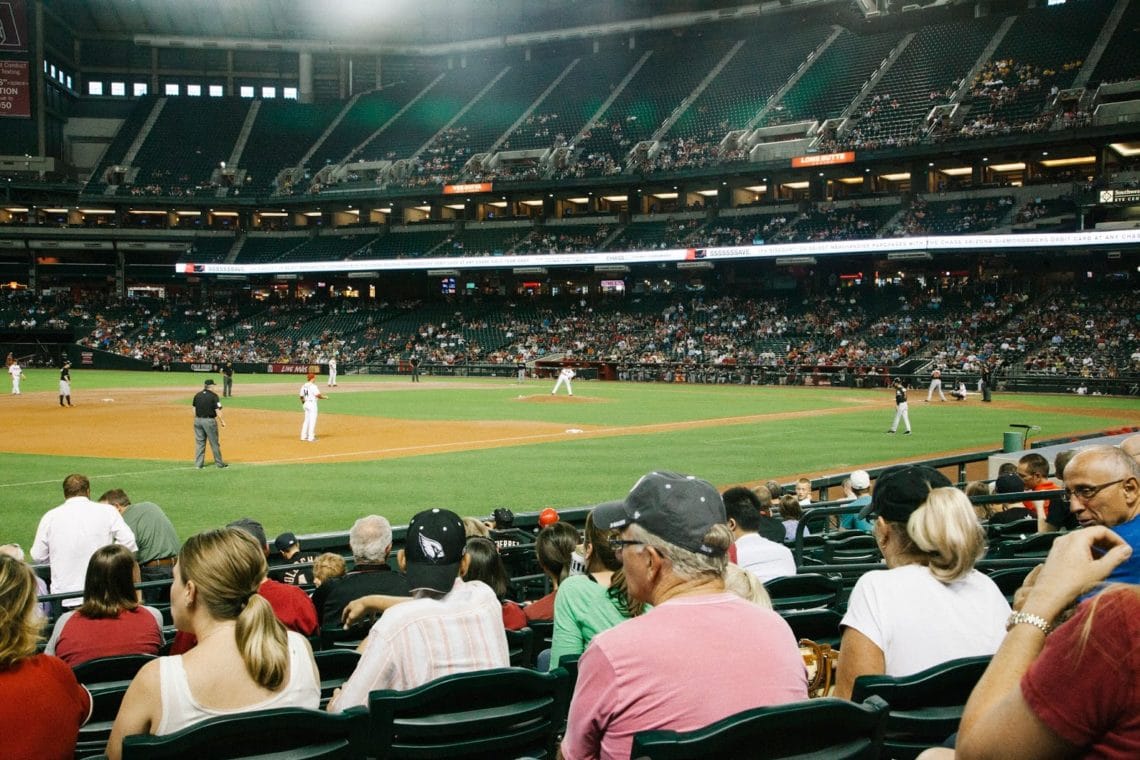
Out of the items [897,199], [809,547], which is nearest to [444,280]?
[897,199]

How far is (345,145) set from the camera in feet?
290

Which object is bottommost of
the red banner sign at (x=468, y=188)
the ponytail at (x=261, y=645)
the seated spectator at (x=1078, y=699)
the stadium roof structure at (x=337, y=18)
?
the ponytail at (x=261, y=645)

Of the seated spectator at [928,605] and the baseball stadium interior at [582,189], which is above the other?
the baseball stadium interior at [582,189]

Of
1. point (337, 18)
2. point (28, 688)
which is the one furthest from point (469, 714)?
point (337, 18)

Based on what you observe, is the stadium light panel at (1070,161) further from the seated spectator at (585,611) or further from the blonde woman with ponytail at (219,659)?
the blonde woman with ponytail at (219,659)

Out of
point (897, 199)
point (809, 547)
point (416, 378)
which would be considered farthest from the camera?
point (897, 199)

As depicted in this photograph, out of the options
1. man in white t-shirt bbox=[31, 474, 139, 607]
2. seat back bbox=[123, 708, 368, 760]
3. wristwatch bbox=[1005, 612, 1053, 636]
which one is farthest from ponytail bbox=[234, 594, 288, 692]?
man in white t-shirt bbox=[31, 474, 139, 607]

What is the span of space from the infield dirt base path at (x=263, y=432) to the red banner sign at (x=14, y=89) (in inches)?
1990

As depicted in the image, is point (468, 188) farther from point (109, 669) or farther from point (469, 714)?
point (469, 714)

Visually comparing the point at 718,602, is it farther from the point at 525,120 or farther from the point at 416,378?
the point at 525,120

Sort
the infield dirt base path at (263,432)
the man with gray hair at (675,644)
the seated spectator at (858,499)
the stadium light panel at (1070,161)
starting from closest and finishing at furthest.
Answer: the man with gray hair at (675,644) < the seated spectator at (858,499) < the infield dirt base path at (263,432) < the stadium light panel at (1070,161)

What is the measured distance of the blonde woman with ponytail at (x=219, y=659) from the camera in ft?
10.4

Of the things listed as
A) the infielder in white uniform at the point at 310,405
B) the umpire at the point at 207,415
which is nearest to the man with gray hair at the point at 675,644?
the umpire at the point at 207,415

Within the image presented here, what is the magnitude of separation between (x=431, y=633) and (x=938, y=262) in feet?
201
